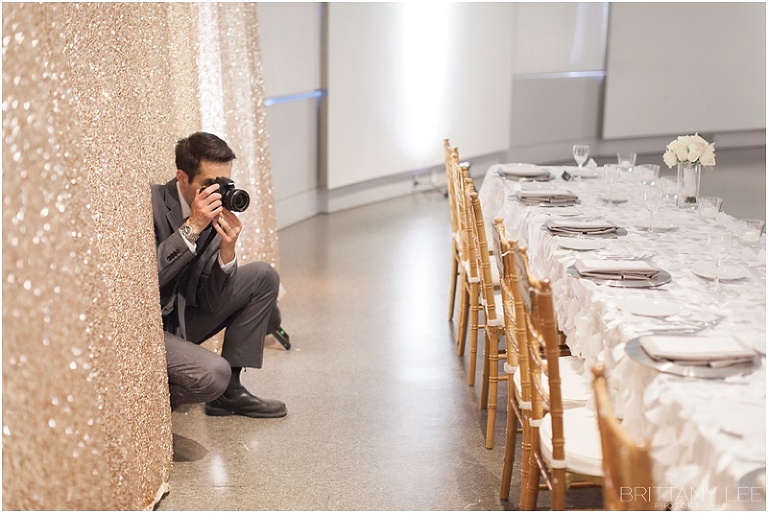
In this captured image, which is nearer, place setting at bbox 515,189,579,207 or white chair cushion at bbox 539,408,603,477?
white chair cushion at bbox 539,408,603,477

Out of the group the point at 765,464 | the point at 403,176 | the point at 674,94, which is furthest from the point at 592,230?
the point at 674,94

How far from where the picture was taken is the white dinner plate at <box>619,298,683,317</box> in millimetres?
2359

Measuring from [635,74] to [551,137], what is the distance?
1.15m

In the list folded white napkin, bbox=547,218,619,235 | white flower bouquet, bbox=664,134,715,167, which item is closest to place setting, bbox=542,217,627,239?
folded white napkin, bbox=547,218,619,235

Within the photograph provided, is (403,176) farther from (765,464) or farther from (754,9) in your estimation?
(765,464)

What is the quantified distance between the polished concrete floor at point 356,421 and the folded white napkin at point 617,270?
67 centimetres

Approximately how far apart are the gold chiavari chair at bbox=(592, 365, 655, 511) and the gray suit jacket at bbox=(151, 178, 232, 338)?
1.85 metres

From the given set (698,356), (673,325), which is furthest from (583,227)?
(698,356)

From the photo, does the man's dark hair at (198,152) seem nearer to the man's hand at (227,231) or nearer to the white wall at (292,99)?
the man's hand at (227,231)

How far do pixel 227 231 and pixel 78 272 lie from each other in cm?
97

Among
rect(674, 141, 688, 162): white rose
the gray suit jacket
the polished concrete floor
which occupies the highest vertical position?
rect(674, 141, 688, 162): white rose

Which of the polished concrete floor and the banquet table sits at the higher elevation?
the banquet table

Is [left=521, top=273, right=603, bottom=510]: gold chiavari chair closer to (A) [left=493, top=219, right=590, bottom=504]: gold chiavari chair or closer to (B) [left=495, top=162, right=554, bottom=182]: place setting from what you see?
(A) [left=493, top=219, right=590, bottom=504]: gold chiavari chair

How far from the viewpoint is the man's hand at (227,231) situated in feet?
10.0
